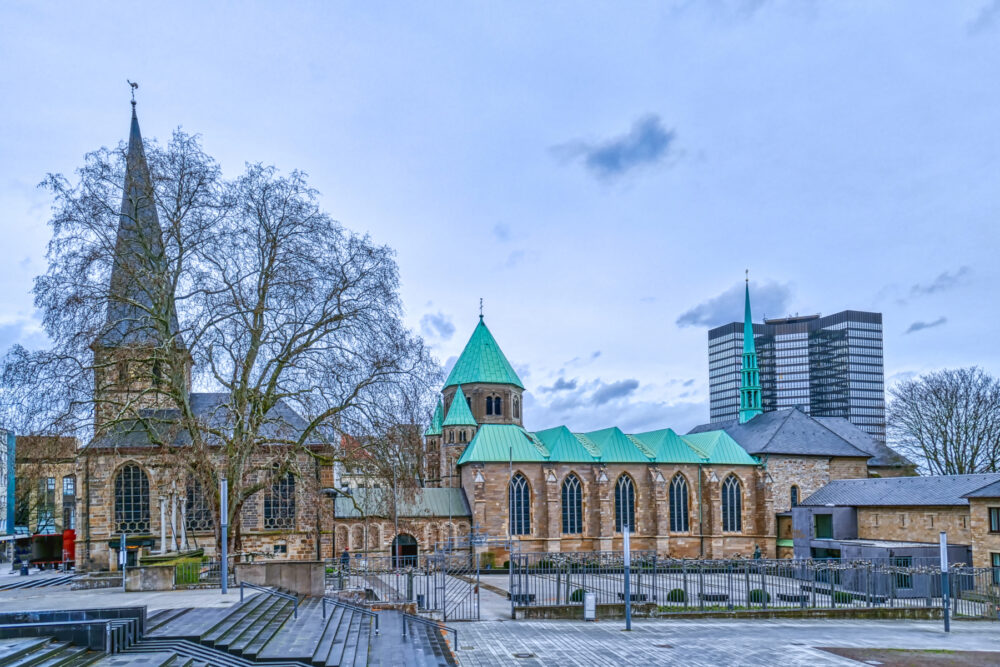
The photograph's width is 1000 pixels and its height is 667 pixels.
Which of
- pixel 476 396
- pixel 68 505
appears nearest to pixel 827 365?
pixel 476 396

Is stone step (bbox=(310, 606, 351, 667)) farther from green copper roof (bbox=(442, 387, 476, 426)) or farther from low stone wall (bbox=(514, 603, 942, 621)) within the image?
green copper roof (bbox=(442, 387, 476, 426))

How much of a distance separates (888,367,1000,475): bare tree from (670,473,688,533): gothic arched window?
14.7 metres

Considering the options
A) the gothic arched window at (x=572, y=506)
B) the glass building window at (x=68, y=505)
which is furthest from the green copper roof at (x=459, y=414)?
the glass building window at (x=68, y=505)

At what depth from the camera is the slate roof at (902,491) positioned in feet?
130

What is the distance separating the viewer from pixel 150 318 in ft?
76.0

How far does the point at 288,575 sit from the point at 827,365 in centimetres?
15694

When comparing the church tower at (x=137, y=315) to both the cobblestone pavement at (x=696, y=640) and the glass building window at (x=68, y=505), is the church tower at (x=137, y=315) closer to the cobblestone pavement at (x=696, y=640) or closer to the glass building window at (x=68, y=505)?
the cobblestone pavement at (x=696, y=640)

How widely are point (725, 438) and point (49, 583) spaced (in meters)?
39.9

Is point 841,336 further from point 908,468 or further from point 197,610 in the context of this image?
point 197,610

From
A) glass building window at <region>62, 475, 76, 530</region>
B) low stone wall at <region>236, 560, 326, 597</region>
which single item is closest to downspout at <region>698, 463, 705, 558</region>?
low stone wall at <region>236, 560, 326, 597</region>

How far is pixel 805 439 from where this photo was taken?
5584 centimetres

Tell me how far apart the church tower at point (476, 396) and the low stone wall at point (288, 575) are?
111 ft

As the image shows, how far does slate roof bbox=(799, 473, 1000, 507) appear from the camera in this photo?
39750mm

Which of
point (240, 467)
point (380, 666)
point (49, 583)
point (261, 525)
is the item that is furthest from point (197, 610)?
point (261, 525)
